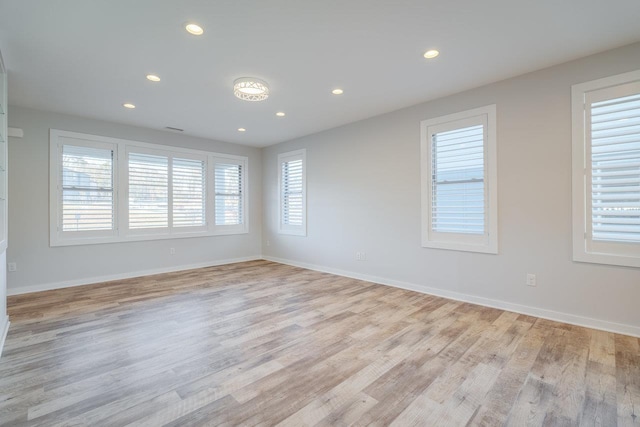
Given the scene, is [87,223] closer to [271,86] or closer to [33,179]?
[33,179]

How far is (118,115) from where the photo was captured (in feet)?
15.0

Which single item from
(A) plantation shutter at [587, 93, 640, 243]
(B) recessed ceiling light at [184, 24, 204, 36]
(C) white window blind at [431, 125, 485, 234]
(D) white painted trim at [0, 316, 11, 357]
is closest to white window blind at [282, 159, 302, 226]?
(C) white window blind at [431, 125, 485, 234]

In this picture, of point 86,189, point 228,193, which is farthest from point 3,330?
point 228,193

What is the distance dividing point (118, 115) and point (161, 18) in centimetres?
299

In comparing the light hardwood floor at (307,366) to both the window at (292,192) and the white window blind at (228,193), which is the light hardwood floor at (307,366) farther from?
the white window blind at (228,193)

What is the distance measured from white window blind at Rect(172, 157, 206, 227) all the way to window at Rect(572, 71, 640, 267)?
589 centimetres

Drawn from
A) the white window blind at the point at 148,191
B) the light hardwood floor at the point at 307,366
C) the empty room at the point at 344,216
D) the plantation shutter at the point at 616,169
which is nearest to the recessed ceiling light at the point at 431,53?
the empty room at the point at 344,216

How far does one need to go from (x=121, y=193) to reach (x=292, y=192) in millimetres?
3094

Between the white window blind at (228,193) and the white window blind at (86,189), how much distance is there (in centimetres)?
189

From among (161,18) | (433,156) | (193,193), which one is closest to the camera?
(161,18)

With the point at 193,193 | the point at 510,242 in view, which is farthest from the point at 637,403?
the point at 193,193

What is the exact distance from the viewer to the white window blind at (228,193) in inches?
246

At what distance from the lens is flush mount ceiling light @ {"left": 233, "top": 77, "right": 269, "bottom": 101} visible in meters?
3.26

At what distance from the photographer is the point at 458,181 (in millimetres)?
3766
